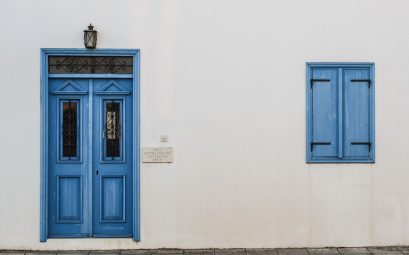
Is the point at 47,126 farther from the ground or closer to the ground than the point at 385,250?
farther from the ground

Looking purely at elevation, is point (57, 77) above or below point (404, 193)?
above

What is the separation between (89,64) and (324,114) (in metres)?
3.49

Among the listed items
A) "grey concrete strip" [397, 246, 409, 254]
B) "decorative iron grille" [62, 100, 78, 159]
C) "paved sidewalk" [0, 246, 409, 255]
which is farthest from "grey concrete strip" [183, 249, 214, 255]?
"grey concrete strip" [397, 246, 409, 254]

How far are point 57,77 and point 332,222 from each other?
4.51 m

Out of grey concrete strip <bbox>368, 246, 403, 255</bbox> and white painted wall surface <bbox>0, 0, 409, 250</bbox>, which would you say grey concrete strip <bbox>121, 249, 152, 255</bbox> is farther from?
grey concrete strip <bbox>368, 246, 403, 255</bbox>

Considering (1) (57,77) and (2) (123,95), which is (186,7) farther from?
(1) (57,77)

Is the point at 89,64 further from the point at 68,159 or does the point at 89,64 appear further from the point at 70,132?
the point at 68,159

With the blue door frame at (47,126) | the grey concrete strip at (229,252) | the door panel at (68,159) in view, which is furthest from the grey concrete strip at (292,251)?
the door panel at (68,159)

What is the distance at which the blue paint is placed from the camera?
8.83 m

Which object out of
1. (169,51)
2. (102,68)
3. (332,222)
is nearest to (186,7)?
(169,51)

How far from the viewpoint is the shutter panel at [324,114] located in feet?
29.0

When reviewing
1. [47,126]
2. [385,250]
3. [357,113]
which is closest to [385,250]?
[385,250]

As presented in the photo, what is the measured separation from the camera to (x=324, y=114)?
884 centimetres

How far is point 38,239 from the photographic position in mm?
8695
